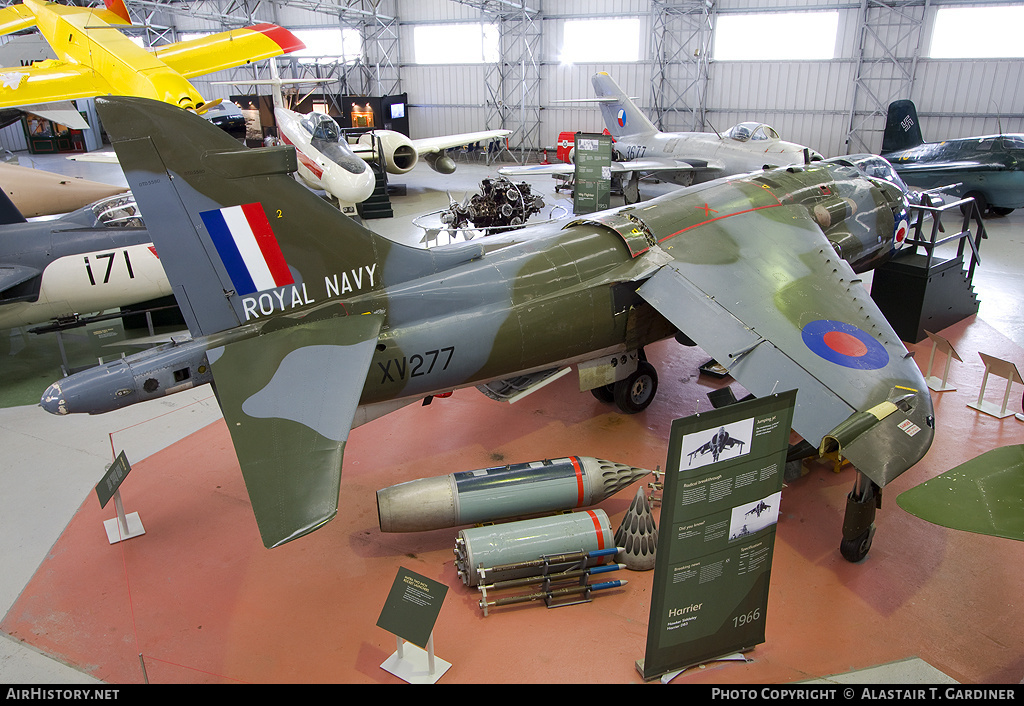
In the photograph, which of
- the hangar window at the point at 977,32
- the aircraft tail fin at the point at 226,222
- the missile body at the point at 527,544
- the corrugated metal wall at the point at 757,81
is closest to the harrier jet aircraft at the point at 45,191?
the aircraft tail fin at the point at 226,222

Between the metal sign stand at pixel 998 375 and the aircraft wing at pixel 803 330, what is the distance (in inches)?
86.6

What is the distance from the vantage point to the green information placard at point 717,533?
3977mm

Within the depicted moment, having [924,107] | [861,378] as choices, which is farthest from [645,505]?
[924,107]

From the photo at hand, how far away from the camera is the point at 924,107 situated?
24141mm

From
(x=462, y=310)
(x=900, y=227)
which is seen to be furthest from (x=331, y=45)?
(x=462, y=310)

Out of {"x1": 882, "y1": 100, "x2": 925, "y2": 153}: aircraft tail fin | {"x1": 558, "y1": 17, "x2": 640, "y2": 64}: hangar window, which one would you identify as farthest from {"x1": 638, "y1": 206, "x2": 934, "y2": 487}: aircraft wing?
{"x1": 558, "y1": 17, "x2": 640, "y2": 64}: hangar window

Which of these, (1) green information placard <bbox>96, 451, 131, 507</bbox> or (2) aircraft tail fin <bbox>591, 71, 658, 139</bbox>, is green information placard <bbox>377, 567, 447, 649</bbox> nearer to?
(1) green information placard <bbox>96, 451, 131, 507</bbox>

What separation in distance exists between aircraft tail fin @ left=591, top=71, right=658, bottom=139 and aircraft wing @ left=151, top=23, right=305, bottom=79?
987cm

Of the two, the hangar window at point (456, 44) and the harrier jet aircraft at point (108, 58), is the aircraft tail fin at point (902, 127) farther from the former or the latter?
the harrier jet aircraft at point (108, 58)

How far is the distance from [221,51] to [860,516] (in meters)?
20.6

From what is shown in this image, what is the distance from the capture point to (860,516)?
18.8 ft

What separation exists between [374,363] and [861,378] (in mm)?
4465

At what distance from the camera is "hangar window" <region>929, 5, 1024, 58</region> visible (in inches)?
878
